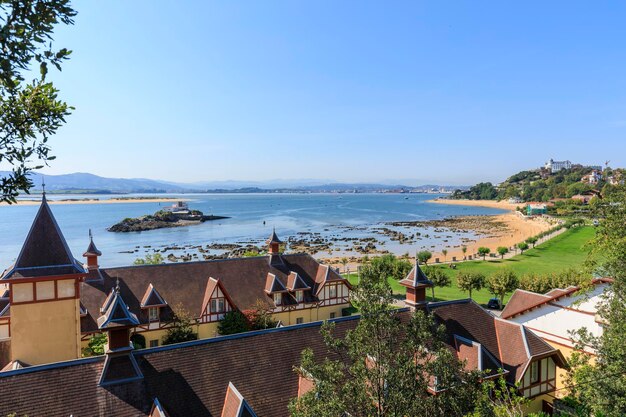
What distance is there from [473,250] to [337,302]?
5831 cm

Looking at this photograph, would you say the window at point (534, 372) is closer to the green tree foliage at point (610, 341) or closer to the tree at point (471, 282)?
the green tree foliage at point (610, 341)

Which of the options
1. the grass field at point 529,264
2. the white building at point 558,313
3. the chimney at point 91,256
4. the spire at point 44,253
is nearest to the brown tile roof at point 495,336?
the white building at point 558,313

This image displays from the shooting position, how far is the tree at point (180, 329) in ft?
84.4

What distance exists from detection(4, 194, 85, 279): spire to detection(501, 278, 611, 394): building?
27490mm

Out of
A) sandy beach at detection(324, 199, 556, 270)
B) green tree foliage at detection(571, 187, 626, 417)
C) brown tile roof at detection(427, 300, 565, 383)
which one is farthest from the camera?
sandy beach at detection(324, 199, 556, 270)

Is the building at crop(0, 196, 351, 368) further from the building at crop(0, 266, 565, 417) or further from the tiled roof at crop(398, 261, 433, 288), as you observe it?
the tiled roof at crop(398, 261, 433, 288)

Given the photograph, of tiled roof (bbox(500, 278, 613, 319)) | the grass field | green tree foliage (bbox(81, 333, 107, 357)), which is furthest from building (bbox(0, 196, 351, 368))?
the grass field

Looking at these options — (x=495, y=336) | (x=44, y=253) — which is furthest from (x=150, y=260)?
(x=495, y=336)

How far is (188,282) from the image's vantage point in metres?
29.8

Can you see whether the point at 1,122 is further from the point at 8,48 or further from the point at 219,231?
the point at 219,231

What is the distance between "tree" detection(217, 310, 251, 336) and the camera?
27125 mm

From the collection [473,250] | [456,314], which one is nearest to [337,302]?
[456,314]

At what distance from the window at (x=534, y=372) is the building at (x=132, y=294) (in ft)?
57.1

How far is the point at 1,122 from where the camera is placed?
664 centimetres
